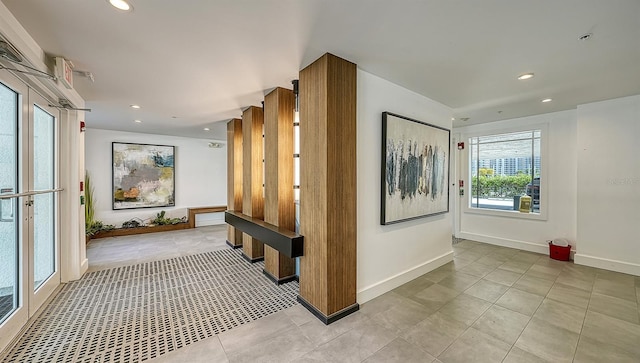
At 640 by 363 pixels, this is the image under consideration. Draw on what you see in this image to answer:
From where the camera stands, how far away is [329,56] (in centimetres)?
230

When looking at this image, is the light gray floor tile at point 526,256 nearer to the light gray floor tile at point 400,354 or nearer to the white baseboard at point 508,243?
the white baseboard at point 508,243

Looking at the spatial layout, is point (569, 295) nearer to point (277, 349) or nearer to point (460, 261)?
point (460, 261)

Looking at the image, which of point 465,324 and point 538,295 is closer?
point 465,324

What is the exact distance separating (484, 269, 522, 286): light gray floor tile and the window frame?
178 centimetres

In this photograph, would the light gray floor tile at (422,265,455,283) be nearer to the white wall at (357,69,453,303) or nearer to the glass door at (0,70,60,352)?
the white wall at (357,69,453,303)

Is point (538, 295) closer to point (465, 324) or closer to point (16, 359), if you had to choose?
point (465, 324)

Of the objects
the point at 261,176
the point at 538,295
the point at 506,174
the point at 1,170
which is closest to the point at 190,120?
the point at 261,176

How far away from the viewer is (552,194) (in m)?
4.44

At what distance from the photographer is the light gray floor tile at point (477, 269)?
11.7 ft

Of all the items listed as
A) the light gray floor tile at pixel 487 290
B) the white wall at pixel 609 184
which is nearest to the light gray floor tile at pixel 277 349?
the light gray floor tile at pixel 487 290

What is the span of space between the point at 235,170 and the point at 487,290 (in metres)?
4.39

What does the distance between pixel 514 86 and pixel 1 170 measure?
544cm

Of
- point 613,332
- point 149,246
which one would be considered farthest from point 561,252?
point 149,246

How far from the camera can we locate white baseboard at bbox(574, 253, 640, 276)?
3549 mm
